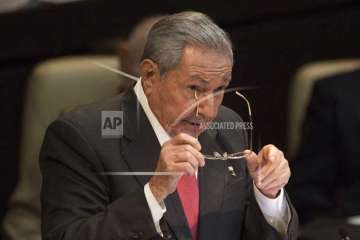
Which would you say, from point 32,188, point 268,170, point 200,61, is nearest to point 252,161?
point 268,170

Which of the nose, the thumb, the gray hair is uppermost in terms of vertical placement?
the gray hair

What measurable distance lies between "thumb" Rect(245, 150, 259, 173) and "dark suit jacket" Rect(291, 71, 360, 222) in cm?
16

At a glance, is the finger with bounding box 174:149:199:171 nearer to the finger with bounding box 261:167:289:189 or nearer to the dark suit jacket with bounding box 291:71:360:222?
the finger with bounding box 261:167:289:189

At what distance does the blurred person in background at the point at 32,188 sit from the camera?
0.87 meters

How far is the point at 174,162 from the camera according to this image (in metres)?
0.79

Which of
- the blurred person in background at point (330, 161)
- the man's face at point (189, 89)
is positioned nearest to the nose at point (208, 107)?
the man's face at point (189, 89)

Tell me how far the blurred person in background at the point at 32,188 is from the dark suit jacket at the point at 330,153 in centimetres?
26

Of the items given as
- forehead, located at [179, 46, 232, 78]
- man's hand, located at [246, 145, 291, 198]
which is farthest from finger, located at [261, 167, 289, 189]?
Answer: forehead, located at [179, 46, 232, 78]

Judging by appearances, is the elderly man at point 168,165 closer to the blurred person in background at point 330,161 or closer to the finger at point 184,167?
the finger at point 184,167

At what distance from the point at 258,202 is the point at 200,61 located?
0.17m

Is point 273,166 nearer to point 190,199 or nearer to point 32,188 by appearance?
point 190,199

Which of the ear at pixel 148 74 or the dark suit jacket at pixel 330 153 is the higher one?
the ear at pixel 148 74

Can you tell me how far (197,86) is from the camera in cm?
81

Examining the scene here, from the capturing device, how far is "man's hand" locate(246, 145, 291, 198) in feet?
2.72
